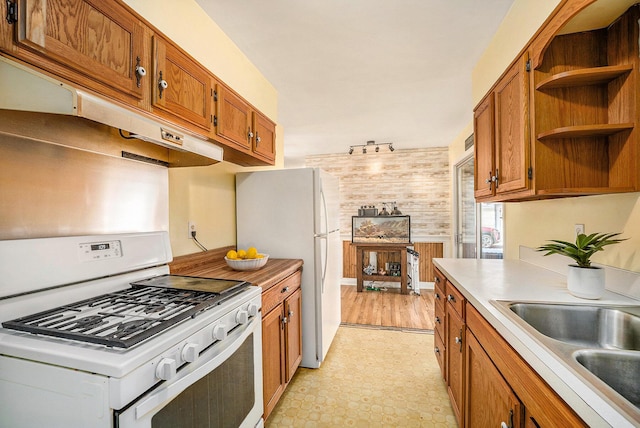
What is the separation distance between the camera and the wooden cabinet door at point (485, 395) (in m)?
0.93

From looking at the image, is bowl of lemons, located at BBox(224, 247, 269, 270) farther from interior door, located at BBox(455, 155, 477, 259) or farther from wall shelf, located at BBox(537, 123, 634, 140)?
interior door, located at BBox(455, 155, 477, 259)

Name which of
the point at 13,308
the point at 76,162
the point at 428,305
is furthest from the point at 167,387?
the point at 428,305

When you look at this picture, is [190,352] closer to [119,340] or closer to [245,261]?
[119,340]

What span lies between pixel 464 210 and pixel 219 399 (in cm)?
446

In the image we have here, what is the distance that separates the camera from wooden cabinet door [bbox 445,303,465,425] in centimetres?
154

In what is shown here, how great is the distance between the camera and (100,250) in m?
1.29

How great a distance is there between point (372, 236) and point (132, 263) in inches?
166

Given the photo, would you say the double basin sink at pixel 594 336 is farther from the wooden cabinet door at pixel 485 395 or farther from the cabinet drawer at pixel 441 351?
the cabinet drawer at pixel 441 351

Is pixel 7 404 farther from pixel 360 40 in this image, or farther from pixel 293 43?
pixel 360 40

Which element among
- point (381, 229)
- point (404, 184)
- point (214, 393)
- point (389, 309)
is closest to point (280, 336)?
point (214, 393)

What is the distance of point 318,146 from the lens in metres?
5.11

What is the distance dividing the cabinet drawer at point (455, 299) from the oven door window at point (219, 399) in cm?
110

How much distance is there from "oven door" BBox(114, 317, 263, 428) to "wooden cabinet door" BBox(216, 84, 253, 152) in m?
1.13

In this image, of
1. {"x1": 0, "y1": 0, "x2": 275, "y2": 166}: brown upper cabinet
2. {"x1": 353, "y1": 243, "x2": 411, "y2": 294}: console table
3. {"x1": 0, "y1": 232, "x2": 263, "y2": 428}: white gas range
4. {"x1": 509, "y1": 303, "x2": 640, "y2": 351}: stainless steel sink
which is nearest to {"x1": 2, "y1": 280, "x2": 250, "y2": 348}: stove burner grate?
{"x1": 0, "y1": 232, "x2": 263, "y2": 428}: white gas range
